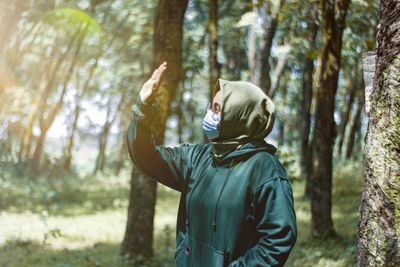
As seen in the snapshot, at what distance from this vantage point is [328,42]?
10.8 metres

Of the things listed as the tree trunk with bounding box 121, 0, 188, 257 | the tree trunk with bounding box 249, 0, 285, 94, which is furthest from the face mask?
the tree trunk with bounding box 249, 0, 285, 94

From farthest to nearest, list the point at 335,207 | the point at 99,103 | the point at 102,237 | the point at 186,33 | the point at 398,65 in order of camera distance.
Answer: the point at 99,103
the point at 186,33
the point at 335,207
the point at 102,237
the point at 398,65

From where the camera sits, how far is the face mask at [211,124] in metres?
2.83

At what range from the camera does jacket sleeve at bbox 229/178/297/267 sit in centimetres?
256

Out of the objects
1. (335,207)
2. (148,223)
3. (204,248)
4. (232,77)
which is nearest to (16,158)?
(232,77)

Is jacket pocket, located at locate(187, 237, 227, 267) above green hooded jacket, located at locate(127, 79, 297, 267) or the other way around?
the other way around

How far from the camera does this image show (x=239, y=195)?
2.67m

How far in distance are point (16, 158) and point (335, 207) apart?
1438 cm

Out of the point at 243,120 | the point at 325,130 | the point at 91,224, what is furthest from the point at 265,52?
the point at 243,120

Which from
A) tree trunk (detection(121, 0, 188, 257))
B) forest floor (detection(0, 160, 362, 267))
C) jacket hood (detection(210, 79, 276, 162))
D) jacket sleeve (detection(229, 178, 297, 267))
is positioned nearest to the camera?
jacket sleeve (detection(229, 178, 297, 267))

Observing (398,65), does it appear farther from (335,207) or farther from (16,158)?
(16,158)

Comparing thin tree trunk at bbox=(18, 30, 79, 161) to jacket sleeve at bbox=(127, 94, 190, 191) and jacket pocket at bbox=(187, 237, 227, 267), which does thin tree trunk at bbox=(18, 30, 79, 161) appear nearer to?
jacket sleeve at bbox=(127, 94, 190, 191)

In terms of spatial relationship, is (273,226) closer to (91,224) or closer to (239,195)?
(239,195)

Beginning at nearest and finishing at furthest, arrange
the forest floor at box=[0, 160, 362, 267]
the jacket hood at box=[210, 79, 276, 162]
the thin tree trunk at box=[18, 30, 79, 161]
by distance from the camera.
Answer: the jacket hood at box=[210, 79, 276, 162] → the forest floor at box=[0, 160, 362, 267] → the thin tree trunk at box=[18, 30, 79, 161]
